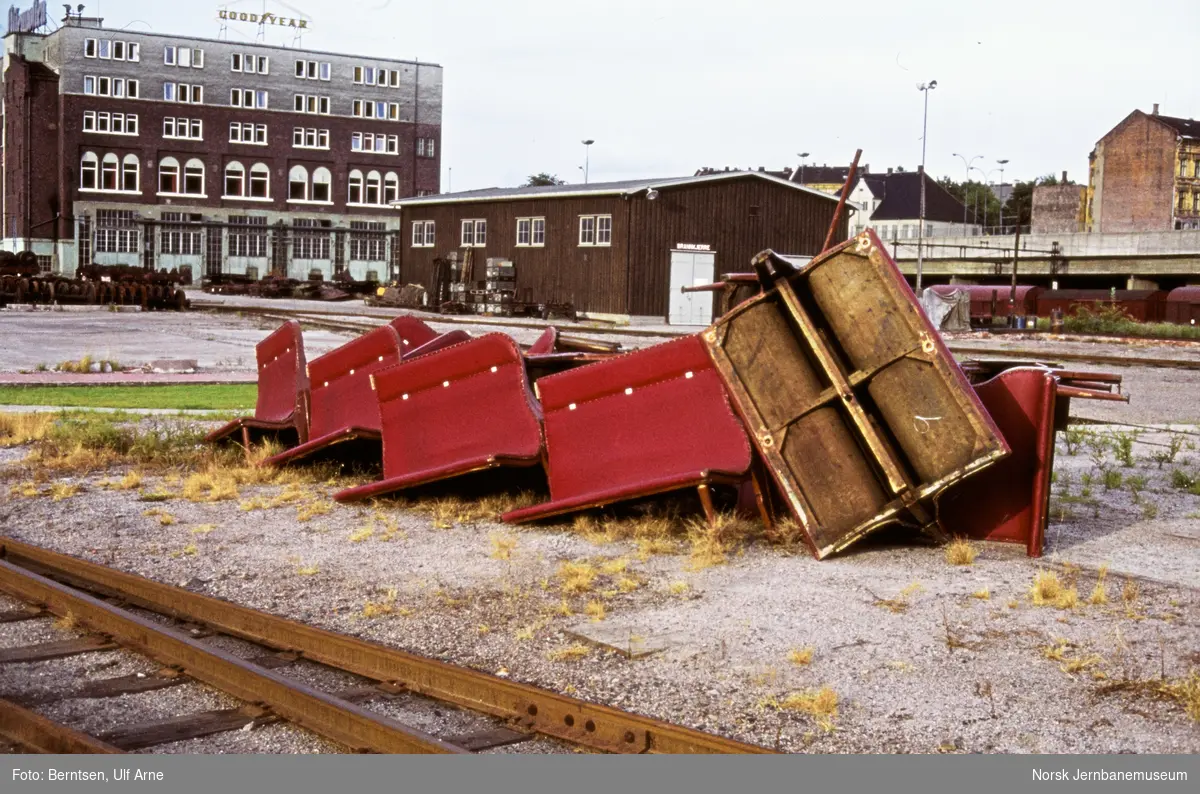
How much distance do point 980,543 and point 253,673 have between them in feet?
16.9

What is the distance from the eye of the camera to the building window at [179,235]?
80250 millimetres

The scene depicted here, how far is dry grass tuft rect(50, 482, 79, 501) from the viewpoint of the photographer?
1062 centimetres

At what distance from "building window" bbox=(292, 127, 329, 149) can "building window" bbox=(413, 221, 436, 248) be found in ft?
94.0

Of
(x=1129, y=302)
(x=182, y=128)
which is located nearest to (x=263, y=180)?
(x=182, y=128)

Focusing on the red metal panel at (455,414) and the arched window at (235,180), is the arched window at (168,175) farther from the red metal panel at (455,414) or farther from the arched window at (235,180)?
the red metal panel at (455,414)

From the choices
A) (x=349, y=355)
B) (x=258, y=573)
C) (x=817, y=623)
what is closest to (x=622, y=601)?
(x=817, y=623)

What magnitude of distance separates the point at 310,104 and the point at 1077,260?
163 ft

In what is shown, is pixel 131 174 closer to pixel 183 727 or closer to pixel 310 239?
pixel 310 239

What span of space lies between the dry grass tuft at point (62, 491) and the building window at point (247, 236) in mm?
73817

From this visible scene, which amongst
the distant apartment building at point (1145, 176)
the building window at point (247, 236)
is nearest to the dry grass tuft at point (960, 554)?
the building window at point (247, 236)

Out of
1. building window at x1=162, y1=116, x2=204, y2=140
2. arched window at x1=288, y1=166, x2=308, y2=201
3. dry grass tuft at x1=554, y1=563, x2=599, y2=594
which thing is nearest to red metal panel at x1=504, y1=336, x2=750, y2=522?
dry grass tuft at x1=554, y1=563, x2=599, y2=594

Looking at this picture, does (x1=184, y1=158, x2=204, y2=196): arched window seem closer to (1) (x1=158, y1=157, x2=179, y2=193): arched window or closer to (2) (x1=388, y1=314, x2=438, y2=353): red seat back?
(1) (x1=158, y1=157, x2=179, y2=193): arched window

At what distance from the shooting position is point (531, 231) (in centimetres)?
5225

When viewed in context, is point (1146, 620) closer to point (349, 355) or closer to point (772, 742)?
point (772, 742)
